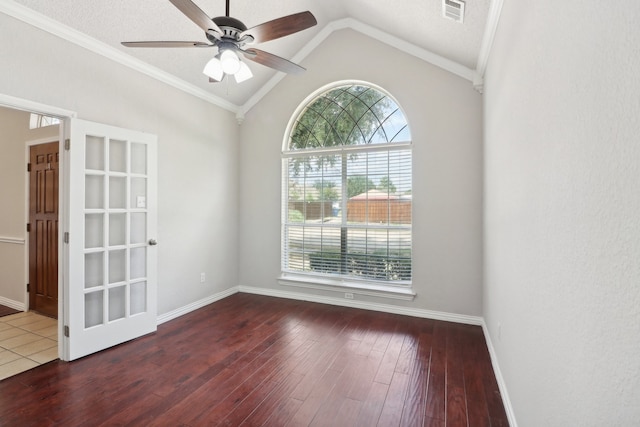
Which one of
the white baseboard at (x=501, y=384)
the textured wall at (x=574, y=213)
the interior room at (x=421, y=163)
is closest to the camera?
the textured wall at (x=574, y=213)

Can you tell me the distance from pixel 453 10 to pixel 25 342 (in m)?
5.08

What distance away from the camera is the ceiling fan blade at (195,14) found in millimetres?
1708

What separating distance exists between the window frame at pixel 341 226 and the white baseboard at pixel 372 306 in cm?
13

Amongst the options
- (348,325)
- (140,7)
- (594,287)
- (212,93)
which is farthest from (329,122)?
(594,287)

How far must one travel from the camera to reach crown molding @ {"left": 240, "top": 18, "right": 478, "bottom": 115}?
3.47 meters

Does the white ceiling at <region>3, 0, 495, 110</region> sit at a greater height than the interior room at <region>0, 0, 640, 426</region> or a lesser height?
greater

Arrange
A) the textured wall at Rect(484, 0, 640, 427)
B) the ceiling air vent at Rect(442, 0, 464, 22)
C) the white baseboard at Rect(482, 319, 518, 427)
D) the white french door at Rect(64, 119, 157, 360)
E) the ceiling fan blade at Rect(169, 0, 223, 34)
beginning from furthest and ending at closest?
the white french door at Rect(64, 119, 157, 360)
the ceiling air vent at Rect(442, 0, 464, 22)
the white baseboard at Rect(482, 319, 518, 427)
the ceiling fan blade at Rect(169, 0, 223, 34)
the textured wall at Rect(484, 0, 640, 427)

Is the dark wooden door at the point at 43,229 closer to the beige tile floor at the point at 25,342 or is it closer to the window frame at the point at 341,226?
the beige tile floor at the point at 25,342

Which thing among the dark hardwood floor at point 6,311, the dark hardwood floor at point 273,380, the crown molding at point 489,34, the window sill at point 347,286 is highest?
the crown molding at point 489,34

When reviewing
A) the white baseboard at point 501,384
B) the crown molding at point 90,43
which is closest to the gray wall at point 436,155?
the white baseboard at point 501,384

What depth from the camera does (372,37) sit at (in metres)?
3.92

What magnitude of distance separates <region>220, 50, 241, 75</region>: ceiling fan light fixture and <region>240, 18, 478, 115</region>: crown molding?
8.15 feet

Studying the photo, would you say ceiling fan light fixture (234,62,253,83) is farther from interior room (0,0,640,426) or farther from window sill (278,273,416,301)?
window sill (278,273,416,301)

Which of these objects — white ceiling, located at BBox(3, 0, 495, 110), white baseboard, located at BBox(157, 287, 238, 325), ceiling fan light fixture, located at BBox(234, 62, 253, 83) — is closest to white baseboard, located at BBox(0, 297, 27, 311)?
white baseboard, located at BBox(157, 287, 238, 325)
